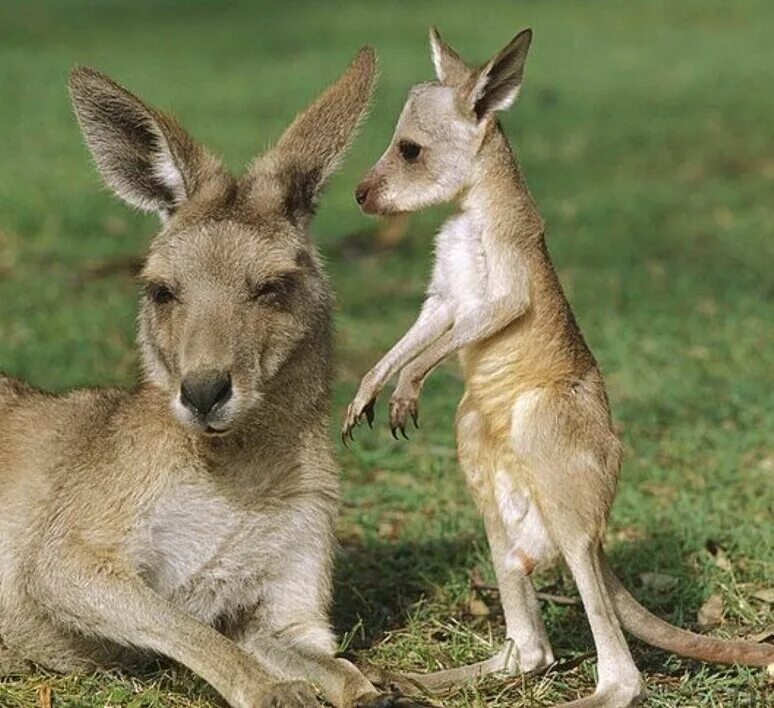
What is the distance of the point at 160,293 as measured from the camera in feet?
11.1

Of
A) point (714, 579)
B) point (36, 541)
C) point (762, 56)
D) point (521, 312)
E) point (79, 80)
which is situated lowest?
point (762, 56)

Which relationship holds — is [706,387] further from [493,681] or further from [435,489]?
[493,681]

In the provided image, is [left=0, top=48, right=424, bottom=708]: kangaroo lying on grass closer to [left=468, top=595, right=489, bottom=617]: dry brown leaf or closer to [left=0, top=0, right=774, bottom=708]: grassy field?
[left=0, top=0, right=774, bottom=708]: grassy field

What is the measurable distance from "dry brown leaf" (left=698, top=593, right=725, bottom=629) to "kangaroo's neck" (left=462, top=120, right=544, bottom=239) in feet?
3.59

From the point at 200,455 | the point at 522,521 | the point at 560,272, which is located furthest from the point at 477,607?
the point at 560,272

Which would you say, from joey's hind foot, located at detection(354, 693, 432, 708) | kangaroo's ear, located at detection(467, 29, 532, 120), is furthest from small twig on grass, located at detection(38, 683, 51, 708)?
kangaroo's ear, located at detection(467, 29, 532, 120)

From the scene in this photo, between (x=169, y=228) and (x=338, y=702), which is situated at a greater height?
(x=169, y=228)

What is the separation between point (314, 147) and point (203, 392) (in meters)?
0.77

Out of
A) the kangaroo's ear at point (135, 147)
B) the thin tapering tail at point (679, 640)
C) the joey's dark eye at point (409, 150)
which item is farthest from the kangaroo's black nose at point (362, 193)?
the thin tapering tail at point (679, 640)

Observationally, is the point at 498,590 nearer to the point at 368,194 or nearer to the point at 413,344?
the point at 413,344

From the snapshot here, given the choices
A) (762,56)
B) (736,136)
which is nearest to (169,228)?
(736,136)

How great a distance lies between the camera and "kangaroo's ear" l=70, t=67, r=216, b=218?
139 inches

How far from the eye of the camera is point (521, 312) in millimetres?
3408

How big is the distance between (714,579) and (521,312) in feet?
3.66
